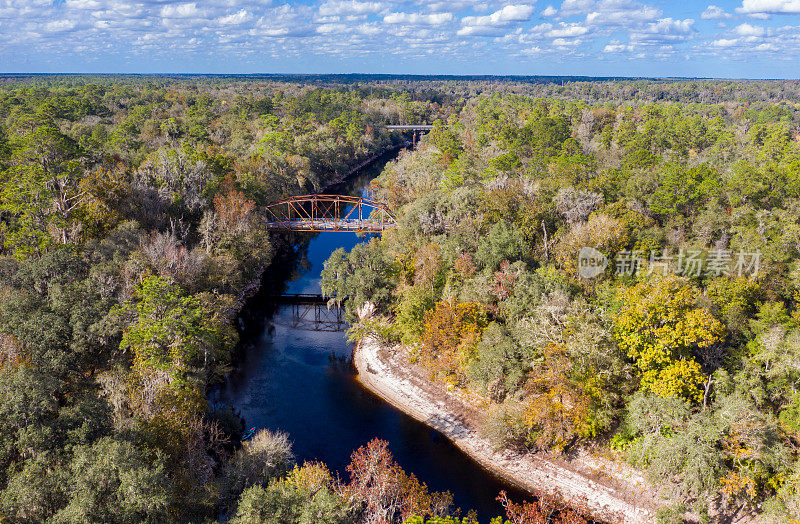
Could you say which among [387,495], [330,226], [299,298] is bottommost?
[299,298]

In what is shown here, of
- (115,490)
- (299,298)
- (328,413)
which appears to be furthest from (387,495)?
(299,298)

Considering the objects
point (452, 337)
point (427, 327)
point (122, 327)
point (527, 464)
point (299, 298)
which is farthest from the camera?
point (299, 298)

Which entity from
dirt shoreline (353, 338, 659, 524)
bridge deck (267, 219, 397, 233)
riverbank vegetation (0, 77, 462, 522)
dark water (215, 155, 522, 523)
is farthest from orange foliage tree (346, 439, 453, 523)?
bridge deck (267, 219, 397, 233)

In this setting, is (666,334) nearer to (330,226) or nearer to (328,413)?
(328,413)

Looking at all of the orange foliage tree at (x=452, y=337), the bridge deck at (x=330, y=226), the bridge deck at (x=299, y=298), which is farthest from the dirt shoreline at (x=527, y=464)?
the bridge deck at (x=330, y=226)

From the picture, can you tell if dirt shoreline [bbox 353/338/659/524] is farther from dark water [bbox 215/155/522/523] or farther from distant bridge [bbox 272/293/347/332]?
distant bridge [bbox 272/293/347/332]

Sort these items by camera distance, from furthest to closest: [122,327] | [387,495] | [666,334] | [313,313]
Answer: [313,313] < [122,327] < [666,334] < [387,495]
